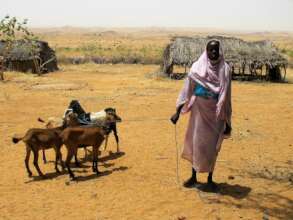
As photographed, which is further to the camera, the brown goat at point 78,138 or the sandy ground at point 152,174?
the brown goat at point 78,138

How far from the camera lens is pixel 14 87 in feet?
69.2

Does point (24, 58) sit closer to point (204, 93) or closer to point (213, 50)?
point (204, 93)

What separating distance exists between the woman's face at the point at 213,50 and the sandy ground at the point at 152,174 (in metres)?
2.16

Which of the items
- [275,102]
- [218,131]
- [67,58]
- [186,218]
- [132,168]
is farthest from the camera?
[67,58]

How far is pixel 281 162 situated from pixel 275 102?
8.62m

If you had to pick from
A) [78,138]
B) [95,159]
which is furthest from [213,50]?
[95,159]

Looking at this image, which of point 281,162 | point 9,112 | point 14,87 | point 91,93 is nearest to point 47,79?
point 14,87

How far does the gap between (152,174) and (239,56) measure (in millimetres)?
18177

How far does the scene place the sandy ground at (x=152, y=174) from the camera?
647 centimetres

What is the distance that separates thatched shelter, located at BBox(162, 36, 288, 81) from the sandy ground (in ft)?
28.1

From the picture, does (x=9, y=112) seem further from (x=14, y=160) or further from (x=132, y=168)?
(x=132, y=168)

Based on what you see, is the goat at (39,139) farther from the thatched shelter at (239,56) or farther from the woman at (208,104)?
the thatched shelter at (239,56)

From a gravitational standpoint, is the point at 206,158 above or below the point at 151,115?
above

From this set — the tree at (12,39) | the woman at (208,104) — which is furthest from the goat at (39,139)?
the tree at (12,39)
